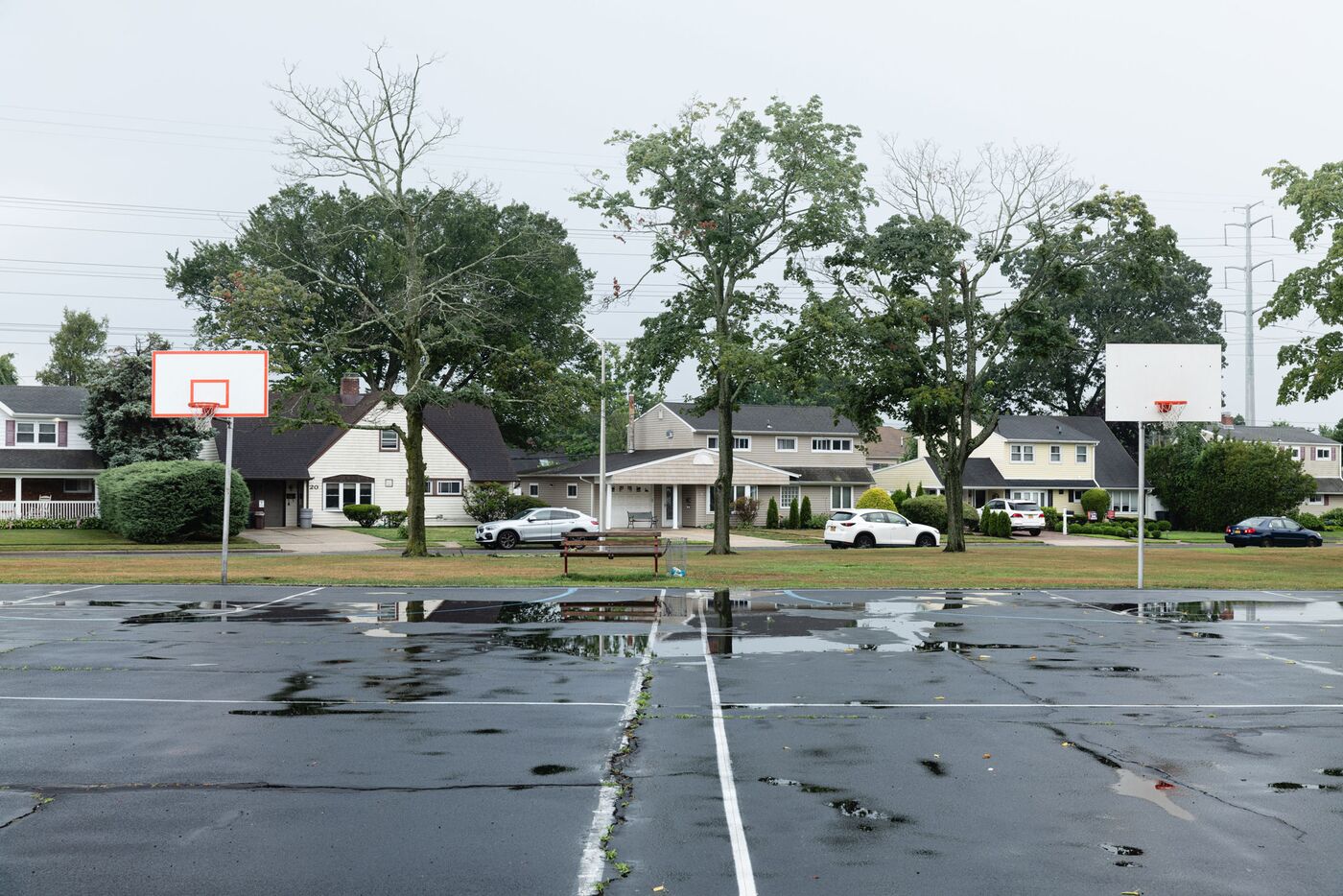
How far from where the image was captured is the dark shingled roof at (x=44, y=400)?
5269cm

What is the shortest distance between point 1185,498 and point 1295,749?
2616 inches

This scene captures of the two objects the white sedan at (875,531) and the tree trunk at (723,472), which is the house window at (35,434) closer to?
the tree trunk at (723,472)

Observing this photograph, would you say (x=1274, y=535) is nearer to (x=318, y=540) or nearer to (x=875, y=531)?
(x=875, y=531)

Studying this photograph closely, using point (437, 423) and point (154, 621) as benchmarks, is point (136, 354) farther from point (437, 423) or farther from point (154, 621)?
point (154, 621)

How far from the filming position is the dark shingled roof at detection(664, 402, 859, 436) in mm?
69688

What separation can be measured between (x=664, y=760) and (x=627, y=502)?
53.1m

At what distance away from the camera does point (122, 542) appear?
43.7 meters

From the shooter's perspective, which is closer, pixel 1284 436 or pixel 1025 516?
pixel 1025 516

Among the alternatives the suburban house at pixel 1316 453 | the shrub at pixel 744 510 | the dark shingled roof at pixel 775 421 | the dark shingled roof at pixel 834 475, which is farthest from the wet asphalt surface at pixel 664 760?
the suburban house at pixel 1316 453

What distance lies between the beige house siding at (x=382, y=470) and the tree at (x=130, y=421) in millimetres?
8257

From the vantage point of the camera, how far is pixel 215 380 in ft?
82.5

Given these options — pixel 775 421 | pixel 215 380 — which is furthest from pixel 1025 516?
pixel 215 380

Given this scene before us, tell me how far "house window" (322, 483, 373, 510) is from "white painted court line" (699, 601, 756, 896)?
50.3 m

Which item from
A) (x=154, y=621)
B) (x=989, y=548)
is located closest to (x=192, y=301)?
(x=989, y=548)
